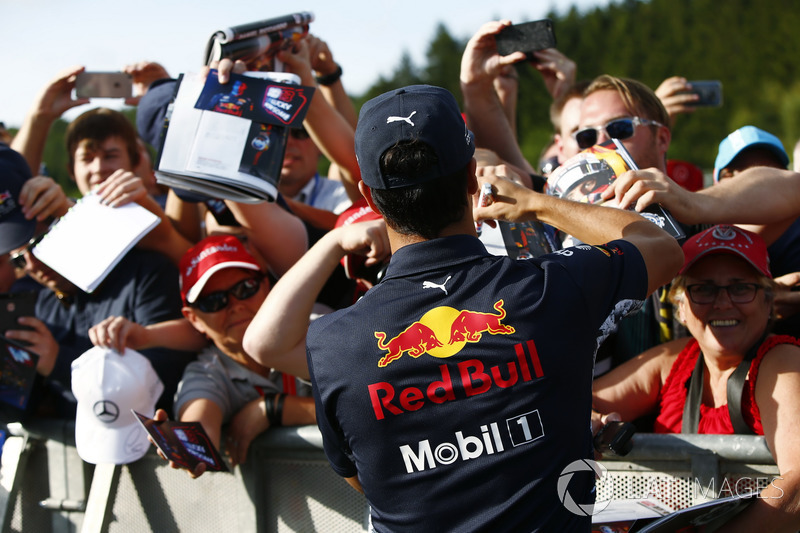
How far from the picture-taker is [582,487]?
2105mm

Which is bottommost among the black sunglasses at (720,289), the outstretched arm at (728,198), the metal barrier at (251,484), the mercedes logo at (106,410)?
the metal barrier at (251,484)

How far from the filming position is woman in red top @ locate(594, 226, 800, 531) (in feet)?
8.84

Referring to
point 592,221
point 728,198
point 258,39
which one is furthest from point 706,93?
point 592,221

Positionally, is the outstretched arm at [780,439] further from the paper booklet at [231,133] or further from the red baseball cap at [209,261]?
the red baseball cap at [209,261]

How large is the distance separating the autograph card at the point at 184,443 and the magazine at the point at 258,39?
143 centimetres

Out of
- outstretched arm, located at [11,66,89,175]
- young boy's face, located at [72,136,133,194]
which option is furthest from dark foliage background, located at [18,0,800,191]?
young boy's face, located at [72,136,133,194]

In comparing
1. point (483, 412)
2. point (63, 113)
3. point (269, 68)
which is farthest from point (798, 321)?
point (63, 113)

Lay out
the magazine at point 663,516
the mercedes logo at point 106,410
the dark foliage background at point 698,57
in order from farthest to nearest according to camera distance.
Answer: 1. the dark foliage background at point 698,57
2. the mercedes logo at point 106,410
3. the magazine at point 663,516

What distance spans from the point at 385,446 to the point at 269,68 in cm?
223

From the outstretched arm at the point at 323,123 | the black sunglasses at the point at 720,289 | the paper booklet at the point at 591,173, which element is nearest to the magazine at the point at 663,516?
the black sunglasses at the point at 720,289

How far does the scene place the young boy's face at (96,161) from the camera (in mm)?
4578

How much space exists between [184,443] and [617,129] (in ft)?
6.94

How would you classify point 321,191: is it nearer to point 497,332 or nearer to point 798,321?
point 798,321

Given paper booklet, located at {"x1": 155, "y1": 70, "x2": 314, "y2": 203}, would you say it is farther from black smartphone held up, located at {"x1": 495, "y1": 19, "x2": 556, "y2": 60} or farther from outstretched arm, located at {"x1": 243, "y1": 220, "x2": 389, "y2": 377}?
black smartphone held up, located at {"x1": 495, "y1": 19, "x2": 556, "y2": 60}
